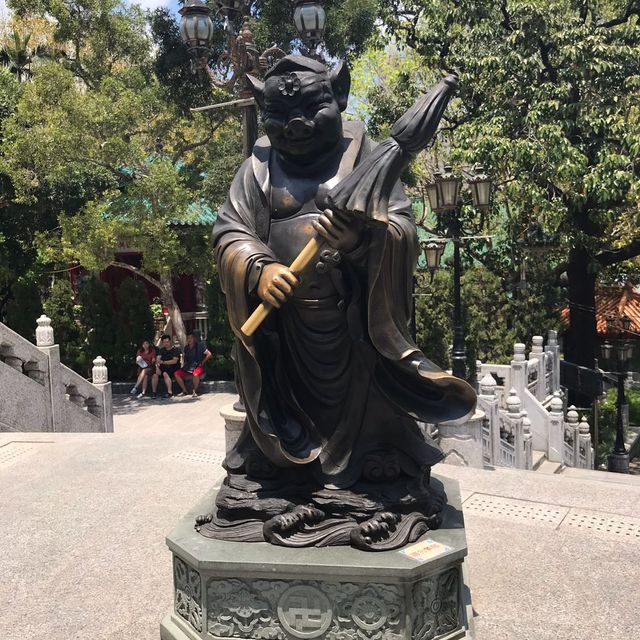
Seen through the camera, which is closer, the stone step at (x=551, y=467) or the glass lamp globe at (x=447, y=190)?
the glass lamp globe at (x=447, y=190)

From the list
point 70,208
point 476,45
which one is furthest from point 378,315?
point 70,208

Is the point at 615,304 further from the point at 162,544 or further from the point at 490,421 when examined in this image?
the point at 162,544

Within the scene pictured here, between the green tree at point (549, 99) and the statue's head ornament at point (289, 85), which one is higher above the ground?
the green tree at point (549, 99)

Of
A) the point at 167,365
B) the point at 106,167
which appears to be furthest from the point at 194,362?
the point at 106,167

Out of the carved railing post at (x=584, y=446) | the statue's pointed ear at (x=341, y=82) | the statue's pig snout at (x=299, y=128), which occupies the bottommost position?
the carved railing post at (x=584, y=446)

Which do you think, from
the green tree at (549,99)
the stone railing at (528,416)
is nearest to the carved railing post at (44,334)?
the stone railing at (528,416)

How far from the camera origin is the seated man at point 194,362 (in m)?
15.4

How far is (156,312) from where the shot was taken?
20500mm

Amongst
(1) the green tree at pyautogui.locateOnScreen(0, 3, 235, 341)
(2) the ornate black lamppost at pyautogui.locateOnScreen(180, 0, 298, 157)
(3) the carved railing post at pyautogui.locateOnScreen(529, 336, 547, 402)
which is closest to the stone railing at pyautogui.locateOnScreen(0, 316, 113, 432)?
(1) the green tree at pyautogui.locateOnScreen(0, 3, 235, 341)

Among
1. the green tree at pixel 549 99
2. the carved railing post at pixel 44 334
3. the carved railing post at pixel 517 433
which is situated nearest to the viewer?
the carved railing post at pixel 517 433

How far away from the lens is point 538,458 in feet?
34.9

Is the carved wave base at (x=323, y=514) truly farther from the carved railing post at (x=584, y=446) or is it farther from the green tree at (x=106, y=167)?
the green tree at (x=106, y=167)

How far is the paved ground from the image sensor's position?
3.79 meters

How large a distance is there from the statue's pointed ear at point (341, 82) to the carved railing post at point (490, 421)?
215 inches
